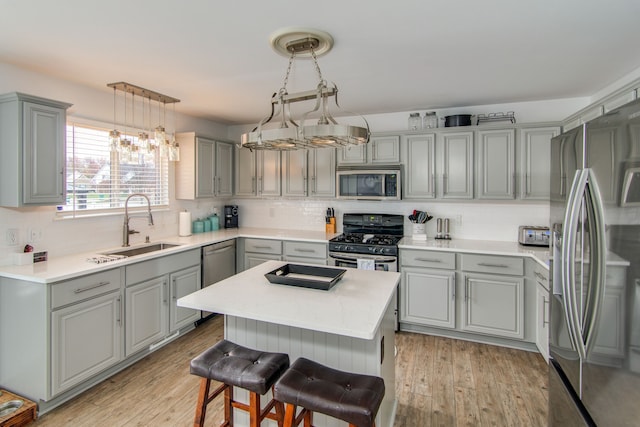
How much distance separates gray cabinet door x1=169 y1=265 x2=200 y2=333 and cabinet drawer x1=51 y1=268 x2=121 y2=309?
25.4 inches

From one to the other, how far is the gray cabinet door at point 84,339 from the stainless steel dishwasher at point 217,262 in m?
1.08

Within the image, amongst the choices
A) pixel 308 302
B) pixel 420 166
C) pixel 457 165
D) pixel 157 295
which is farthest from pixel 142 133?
pixel 457 165

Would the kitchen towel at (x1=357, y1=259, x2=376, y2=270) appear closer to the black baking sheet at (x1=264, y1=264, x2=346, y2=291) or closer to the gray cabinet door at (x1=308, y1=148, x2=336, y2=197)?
the gray cabinet door at (x1=308, y1=148, x2=336, y2=197)

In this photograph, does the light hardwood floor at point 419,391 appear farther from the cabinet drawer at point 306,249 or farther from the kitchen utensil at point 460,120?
the kitchen utensil at point 460,120

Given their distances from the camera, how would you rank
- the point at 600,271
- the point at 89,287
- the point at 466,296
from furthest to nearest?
1. the point at 466,296
2. the point at 89,287
3. the point at 600,271

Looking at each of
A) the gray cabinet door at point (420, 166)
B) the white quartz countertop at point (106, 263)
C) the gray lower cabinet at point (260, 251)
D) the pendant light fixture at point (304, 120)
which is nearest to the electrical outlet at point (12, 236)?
the white quartz countertop at point (106, 263)

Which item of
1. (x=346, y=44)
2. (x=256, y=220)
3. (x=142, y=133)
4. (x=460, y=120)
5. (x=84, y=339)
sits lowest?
(x=84, y=339)

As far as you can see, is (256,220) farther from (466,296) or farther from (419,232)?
(466,296)

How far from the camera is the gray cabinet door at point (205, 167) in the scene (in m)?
4.13

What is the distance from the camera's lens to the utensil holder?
12.6 ft

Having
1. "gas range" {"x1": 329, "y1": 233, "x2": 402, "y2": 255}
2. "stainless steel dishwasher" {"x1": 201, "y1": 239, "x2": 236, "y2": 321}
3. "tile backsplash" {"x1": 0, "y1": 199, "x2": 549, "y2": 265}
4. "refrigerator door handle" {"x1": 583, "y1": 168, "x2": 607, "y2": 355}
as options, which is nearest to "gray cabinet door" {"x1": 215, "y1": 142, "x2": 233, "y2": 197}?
"tile backsplash" {"x1": 0, "y1": 199, "x2": 549, "y2": 265}

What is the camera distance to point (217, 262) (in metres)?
3.98

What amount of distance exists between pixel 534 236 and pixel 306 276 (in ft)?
8.14

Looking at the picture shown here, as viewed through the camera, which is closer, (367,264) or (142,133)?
(142,133)
